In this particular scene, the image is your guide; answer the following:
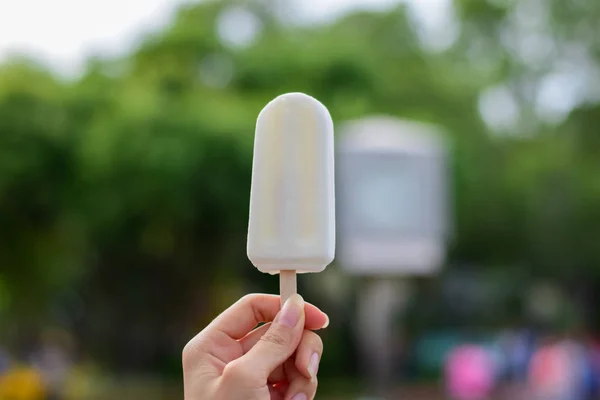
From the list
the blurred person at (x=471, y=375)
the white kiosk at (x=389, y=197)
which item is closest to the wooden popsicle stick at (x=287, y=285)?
the white kiosk at (x=389, y=197)

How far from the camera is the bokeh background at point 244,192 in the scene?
1207cm

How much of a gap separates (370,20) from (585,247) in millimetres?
7817

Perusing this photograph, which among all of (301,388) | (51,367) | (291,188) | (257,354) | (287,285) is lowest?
(51,367)

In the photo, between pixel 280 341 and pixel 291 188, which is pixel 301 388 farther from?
pixel 291 188

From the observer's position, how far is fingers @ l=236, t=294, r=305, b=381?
66.8 inches

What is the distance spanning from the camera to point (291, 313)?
179 centimetres

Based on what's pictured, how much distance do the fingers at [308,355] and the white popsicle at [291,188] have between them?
0.62 ft

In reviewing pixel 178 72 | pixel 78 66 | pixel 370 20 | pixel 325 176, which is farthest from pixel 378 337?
pixel 325 176

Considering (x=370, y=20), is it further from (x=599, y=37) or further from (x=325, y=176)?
(x=325, y=176)

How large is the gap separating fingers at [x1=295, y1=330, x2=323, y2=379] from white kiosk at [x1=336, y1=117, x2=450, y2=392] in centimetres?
857

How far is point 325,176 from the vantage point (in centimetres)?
202

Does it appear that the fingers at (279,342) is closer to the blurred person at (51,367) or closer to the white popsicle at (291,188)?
the white popsicle at (291,188)

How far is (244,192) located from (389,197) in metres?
2.46

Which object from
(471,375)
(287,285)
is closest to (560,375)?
(471,375)
